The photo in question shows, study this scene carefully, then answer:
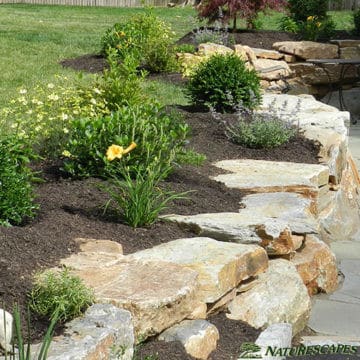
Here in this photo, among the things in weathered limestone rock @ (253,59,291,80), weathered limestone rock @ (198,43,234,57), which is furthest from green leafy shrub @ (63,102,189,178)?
weathered limestone rock @ (253,59,291,80)

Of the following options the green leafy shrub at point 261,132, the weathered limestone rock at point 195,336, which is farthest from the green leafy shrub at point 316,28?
the weathered limestone rock at point 195,336

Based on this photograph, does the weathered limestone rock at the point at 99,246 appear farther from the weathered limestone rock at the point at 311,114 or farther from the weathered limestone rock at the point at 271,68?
the weathered limestone rock at the point at 271,68

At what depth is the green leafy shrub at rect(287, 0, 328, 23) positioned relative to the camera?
16.1 m

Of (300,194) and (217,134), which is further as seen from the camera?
(217,134)

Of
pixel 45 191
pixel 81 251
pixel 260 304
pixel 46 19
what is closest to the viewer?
pixel 81 251

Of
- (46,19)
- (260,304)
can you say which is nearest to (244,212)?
(260,304)

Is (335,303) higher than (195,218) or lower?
lower

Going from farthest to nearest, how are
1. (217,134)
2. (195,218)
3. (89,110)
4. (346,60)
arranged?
(346,60), (217,134), (89,110), (195,218)

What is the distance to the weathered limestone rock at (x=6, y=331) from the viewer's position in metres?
3.38

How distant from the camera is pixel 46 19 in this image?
1880 cm

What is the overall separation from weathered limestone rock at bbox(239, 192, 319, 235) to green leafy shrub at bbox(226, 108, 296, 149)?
1.50 m

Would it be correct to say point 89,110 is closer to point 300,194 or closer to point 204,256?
point 300,194

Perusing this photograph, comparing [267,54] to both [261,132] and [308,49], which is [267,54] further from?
[261,132]

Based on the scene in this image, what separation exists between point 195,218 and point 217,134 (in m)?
2.75
